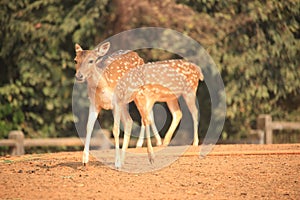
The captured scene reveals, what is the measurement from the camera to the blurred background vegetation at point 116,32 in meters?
16.5

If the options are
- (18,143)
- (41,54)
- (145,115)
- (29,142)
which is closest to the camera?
(145,115)

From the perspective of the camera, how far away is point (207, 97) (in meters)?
17.5

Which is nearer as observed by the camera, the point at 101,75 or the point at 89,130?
the point at 89,130

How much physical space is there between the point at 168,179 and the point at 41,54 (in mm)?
8853

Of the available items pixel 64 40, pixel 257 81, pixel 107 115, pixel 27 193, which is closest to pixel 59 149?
pixel 107 115

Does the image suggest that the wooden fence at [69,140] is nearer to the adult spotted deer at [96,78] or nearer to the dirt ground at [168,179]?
the dirt ground at [168,179]

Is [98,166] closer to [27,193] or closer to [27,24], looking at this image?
[27,193]

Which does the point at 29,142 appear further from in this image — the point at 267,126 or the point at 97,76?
the point at 97,76

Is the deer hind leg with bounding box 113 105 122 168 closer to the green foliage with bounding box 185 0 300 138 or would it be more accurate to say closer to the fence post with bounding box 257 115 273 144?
the green foliage with bounding box 185 0 300 138

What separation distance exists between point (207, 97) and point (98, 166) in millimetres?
8363

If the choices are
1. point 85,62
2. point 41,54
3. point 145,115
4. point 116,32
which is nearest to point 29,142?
point 41,54

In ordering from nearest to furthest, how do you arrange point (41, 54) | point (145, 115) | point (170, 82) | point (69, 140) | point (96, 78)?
point (96, 78)
point (145, 115)
point (170, 82)
point (69, 140)
point (41, 54)

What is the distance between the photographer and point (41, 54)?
1675 centimetres

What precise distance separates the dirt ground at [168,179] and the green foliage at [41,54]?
6278 mm
